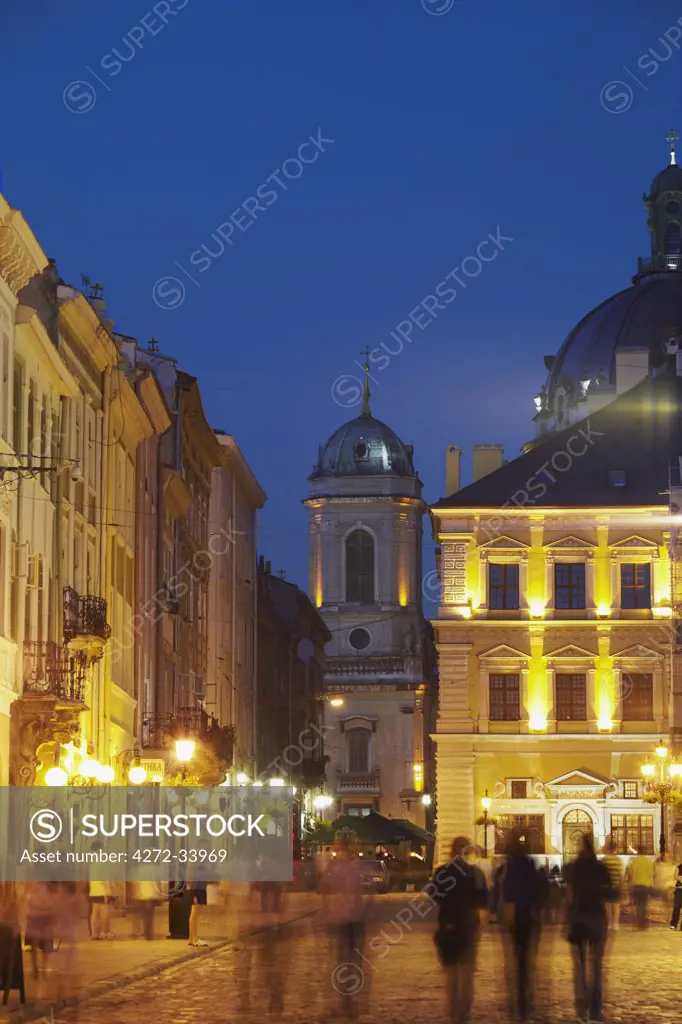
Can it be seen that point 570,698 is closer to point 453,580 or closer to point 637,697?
point 637,697

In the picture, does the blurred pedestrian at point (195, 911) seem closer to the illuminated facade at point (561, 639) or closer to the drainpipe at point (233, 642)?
the drainpipe at point (233, 642)

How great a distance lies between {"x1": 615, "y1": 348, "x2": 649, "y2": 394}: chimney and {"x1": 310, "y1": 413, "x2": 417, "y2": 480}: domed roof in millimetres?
36754

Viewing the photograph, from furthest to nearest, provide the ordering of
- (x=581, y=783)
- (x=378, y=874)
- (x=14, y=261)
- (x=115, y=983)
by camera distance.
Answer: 1. (x=581, y=783)
2. (x=378, y=874)
3. (x=14, y=261)
4. (x=115, y=983)

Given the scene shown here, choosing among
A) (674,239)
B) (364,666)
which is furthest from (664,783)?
(364,666)

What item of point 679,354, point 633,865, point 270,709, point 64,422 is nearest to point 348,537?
point 270,709

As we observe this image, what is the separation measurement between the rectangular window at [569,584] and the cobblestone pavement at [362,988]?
4844 cm

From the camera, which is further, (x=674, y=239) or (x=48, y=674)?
(x=674, y=239)

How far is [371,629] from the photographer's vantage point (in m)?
136

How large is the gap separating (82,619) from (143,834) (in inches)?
403

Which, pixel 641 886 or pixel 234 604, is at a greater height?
pixel 234 604

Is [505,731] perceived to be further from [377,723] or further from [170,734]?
[377,723]

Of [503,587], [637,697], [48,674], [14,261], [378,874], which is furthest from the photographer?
[503,587]

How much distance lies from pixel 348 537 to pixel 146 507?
7853 centimetres

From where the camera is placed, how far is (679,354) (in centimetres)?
9262
